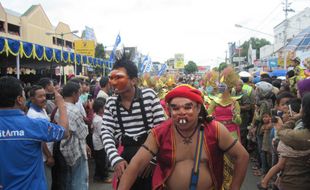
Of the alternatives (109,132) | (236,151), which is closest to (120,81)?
(109,132)

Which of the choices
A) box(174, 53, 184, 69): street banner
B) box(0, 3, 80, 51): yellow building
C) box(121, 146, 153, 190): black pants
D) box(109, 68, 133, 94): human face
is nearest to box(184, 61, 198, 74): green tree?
box(174, 53, 184, 69): street banner

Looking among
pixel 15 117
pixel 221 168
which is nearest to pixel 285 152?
pixel 221 168

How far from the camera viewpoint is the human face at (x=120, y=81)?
302 cm

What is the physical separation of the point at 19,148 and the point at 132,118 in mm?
980

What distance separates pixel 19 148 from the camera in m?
2.60

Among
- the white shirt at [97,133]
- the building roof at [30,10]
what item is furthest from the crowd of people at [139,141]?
the building roof at [30,10]

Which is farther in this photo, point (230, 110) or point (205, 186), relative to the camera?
point (230, 110)

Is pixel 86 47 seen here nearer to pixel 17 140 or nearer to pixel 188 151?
pixel 17 140

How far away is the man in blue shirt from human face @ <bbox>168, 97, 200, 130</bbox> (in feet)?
3.71

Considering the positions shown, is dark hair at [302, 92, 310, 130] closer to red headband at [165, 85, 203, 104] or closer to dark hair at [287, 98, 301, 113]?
red headband at [165, 85, 203, 104]

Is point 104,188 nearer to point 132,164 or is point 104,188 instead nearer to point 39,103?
point 39,103

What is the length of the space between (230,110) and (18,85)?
4257mm

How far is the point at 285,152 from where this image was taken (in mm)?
3160

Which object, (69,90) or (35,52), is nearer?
(69,90)
